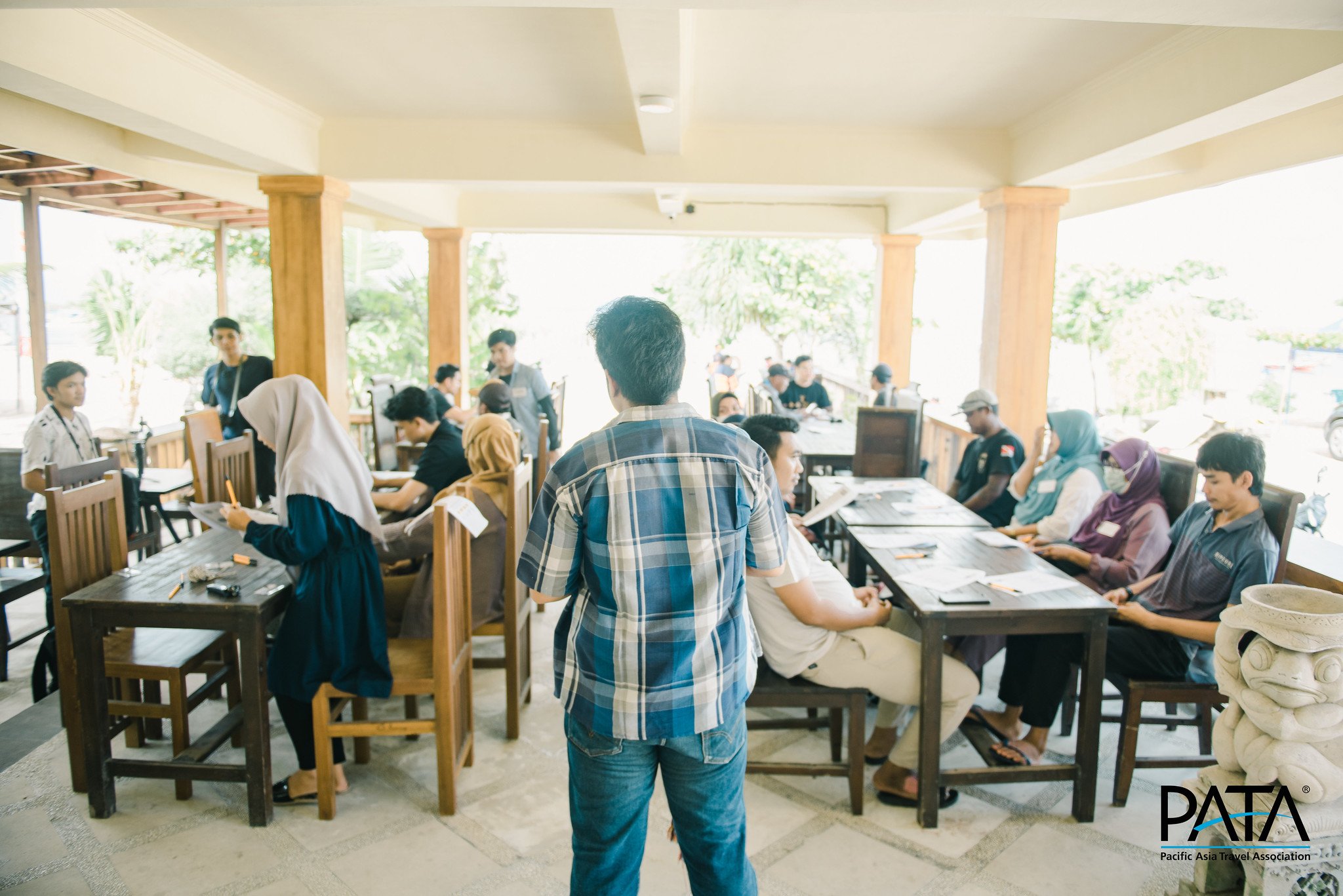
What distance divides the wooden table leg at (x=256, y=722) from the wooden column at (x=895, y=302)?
25.4ft

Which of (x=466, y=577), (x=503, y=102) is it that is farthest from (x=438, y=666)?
(x=503, y=102)

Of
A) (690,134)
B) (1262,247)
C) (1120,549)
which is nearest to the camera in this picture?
(1120,549)

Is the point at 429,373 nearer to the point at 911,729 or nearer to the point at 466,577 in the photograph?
the point at 466,577

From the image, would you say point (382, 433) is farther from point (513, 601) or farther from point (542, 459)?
point (513, 601)

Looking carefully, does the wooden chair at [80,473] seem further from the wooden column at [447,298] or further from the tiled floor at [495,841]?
the wooden column at [447,298]

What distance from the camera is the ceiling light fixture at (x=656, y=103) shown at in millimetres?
4020

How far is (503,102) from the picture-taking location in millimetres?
5090

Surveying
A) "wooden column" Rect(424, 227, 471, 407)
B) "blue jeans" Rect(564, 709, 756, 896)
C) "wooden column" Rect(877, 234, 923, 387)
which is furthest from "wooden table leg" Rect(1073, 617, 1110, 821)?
"wooden column" Rect(424, 227, 471, 407)

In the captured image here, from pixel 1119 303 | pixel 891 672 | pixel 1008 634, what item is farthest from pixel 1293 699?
pixel 1119 303

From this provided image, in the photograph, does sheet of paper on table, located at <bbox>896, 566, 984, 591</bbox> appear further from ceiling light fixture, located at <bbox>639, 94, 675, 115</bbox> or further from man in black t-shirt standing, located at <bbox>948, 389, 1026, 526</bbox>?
ceiling light fixture, located at <bbox>639, 94, 675, 115</bbox>

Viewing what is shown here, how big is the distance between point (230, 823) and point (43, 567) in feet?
6.54

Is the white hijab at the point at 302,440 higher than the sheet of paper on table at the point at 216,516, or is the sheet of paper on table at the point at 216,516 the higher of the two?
the white hijab at the point at 302,440

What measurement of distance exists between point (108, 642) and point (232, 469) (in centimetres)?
112

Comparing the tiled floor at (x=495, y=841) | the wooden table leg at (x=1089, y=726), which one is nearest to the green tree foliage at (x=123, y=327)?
the tiled floor at (x=495, y=841)
